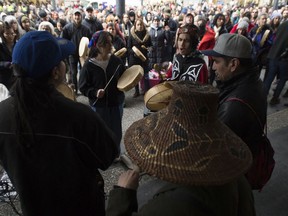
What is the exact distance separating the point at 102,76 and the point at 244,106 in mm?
1740

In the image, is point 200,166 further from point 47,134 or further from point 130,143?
point 47,134

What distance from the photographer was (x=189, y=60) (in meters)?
3.07

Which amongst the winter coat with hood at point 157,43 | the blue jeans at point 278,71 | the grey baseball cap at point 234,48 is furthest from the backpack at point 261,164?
the winter coat with hood at point 157,43

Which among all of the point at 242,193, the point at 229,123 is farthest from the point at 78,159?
the point at 229,123

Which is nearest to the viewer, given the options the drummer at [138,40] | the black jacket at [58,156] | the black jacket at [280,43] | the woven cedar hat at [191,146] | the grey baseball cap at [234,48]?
→ the woven cedar hat at [191,146]

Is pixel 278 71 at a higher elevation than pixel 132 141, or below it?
below

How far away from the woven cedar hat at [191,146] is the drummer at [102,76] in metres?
2.09

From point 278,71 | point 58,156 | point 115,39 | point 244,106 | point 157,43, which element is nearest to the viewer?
point 58,156

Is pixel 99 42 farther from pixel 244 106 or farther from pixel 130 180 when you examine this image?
pixel 130 180

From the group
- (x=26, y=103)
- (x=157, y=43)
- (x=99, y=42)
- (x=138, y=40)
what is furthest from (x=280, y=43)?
(x=26, y=103)

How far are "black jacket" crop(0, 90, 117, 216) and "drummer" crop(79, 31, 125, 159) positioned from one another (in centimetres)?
158

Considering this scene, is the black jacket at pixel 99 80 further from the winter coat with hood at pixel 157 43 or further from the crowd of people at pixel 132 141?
the winter coat with hood at pixel 157 43

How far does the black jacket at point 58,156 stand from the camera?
1261 mm

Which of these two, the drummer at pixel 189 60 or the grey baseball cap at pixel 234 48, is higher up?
the grey baseball cap at pixel 234 48
